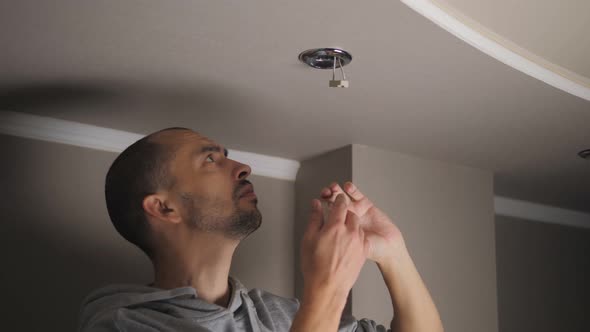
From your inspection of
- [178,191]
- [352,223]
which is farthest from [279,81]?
[352,223]

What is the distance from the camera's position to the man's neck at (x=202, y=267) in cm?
156

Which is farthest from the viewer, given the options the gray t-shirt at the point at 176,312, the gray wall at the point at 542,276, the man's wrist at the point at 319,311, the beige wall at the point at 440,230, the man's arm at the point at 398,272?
the gray wall at the point at 542,276

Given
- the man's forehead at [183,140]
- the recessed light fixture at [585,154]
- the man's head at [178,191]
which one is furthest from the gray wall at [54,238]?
the recessed light fixture at [585,154]

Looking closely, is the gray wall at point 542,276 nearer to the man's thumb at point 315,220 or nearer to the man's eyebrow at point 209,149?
the man's eyebrow at point 209,149

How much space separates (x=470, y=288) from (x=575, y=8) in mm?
1547

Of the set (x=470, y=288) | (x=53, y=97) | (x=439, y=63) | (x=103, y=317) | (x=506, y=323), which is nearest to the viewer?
(x=103, y=317)

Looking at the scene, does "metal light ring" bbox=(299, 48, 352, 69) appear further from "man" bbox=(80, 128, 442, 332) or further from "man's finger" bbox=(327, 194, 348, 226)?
"man's finger" bbox=(327, 194, 348, 226)

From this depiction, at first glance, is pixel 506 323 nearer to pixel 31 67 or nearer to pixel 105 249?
pixel 105 249

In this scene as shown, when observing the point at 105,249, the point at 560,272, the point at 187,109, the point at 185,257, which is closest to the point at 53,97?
the point at 187,109

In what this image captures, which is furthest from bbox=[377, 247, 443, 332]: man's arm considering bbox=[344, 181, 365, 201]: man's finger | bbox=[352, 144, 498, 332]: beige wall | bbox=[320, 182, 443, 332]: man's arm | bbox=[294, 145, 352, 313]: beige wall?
bbox=[294, 145, 352, 313]: beige wall

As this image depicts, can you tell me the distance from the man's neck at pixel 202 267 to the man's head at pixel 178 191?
4cm

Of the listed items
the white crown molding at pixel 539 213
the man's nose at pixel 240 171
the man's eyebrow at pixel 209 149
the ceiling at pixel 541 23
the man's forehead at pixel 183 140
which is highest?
the ceiling at pixel 541 23

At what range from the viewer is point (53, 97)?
6.41 ft

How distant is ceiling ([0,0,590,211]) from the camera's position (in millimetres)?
1420
